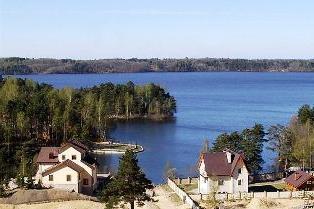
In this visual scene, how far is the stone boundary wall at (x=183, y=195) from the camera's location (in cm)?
4156

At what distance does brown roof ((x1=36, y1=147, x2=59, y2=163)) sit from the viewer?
50.2 m

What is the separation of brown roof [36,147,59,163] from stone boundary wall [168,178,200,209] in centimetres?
975

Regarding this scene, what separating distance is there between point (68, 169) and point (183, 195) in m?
9.36

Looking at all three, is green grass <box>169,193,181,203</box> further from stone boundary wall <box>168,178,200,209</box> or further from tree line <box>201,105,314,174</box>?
tree line <box>201,105,314,174</box>

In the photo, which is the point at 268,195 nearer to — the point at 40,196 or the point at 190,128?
the point at 40,196

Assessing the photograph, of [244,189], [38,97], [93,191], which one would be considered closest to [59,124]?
[38,97]

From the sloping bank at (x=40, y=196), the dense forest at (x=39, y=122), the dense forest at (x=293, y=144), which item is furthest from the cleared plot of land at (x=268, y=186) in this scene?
the dense forest at (x=39, y=122)

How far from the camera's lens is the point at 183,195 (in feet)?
146

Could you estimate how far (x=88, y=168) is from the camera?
48562 millimetres

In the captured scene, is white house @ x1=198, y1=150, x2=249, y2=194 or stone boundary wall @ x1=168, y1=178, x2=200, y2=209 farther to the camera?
white house @ x1=198, y1=150, x2=249, y2=194

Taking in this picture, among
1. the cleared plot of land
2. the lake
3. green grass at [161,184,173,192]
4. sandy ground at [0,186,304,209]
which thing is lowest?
the lake

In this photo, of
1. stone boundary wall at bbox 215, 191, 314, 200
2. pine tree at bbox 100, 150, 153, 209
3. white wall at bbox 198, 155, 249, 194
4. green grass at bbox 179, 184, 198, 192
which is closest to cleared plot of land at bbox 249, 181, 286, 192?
white wall at bbox 198, 155, 249, 194

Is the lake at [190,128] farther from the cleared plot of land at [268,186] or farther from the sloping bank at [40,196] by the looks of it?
the sloping bank at [40,196]

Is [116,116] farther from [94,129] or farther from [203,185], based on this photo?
[203,185]
